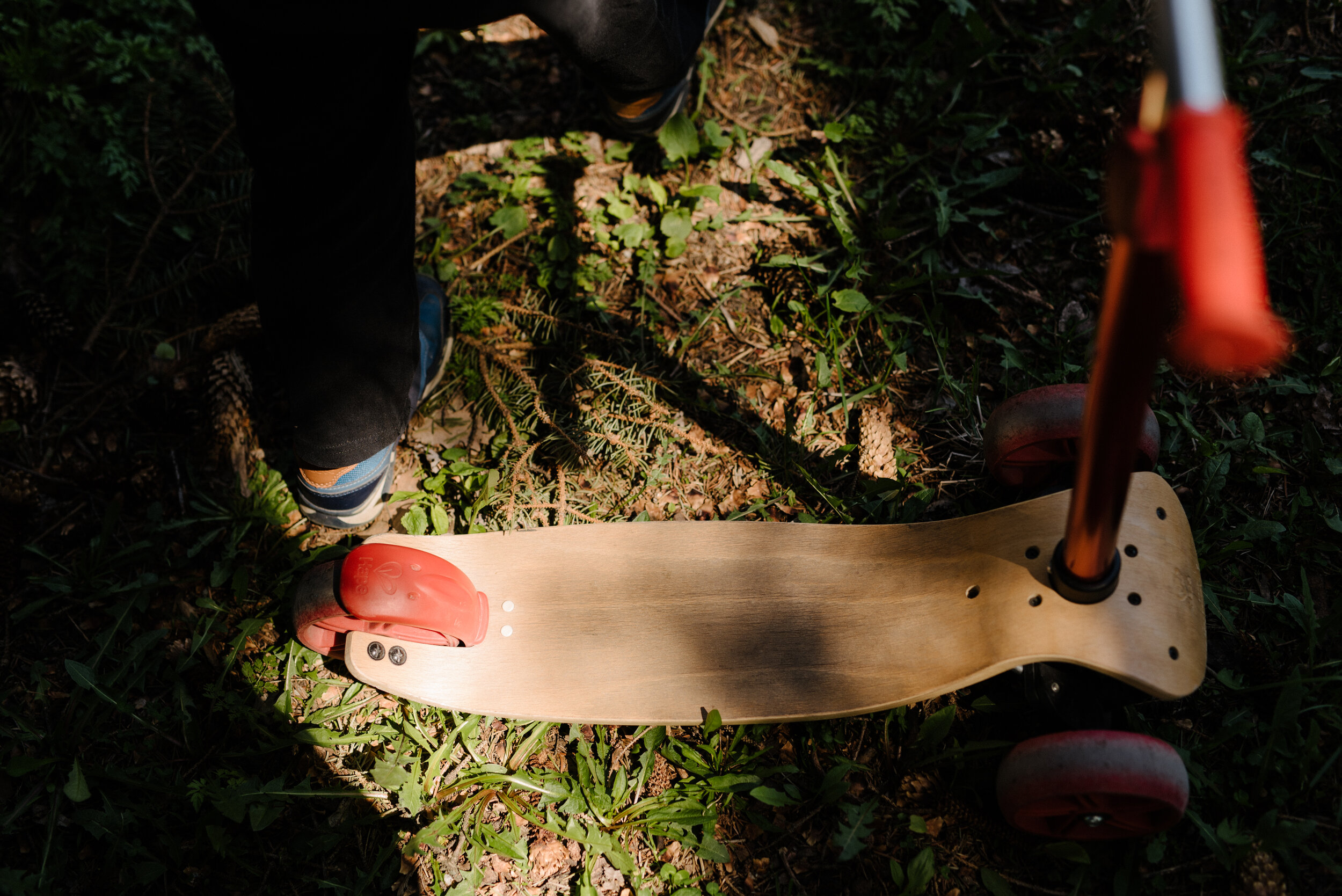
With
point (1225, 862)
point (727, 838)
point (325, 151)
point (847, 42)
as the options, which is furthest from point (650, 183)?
point (1225, 862)

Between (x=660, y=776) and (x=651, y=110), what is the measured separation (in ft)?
6.31

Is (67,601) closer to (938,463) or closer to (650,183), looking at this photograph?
(650,183)

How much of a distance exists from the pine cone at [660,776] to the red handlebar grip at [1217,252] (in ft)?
4.51

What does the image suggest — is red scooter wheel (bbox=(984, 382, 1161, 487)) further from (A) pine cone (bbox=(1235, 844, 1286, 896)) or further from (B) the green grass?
(A) pine cone (bbox=(1235, 844, 1286, 896))

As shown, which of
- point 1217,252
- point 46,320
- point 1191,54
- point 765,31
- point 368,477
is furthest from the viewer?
point 765,31

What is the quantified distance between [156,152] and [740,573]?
2184 mm

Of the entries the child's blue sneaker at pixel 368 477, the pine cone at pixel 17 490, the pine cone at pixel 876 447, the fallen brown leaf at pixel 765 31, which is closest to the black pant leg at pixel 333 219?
the child's blue sneaker at pixel 368 477

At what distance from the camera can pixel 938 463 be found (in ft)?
6.86

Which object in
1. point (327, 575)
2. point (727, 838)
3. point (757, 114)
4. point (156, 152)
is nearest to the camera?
point (727, 838)

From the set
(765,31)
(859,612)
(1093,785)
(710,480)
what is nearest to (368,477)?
(710,480)

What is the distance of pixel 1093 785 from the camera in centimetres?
140

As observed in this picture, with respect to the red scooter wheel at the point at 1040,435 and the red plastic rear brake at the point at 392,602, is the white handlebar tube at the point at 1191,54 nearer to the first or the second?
the red scooter wheel at the point at 1040,435

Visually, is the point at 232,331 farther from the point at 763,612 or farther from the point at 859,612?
the point at 859,612

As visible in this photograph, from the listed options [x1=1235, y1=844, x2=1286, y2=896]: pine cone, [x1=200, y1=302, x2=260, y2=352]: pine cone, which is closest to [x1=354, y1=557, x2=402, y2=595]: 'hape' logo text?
[x1=200, y1=302, x2=260, y2=352]: pine cone
